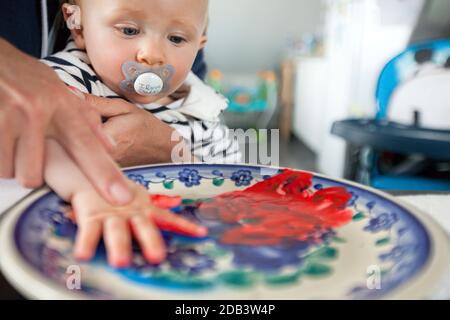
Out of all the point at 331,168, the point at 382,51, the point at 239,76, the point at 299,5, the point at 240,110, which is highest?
the point at 299,5

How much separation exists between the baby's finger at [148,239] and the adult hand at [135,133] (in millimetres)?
199

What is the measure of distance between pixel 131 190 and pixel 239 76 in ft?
4.98

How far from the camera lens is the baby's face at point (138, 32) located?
1.18ft

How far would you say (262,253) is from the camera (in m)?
0.21

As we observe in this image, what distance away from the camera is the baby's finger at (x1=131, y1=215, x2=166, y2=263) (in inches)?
7.6

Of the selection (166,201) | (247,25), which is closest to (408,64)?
(247,25)

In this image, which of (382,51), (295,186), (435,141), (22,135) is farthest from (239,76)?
(22,135)

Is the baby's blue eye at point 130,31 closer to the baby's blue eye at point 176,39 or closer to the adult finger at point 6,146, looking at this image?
the baby's blue eye at point 176,39

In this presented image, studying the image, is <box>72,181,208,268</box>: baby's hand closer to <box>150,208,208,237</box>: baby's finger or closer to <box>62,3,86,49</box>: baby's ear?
<box>150,208,208,237</box>: baby's finger

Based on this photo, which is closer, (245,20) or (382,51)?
(245,20)

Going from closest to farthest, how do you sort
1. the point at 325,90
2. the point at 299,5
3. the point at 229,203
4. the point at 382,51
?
the point at 229,203
the point at 299,5
the point at 382,51
the point at 325,90

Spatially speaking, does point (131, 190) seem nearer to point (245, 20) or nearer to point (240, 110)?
point (245, 20)

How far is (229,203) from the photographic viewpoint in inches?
11.9

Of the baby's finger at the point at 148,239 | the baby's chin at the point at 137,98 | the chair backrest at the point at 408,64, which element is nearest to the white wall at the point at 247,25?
the chair backrest at the point at 408,64
